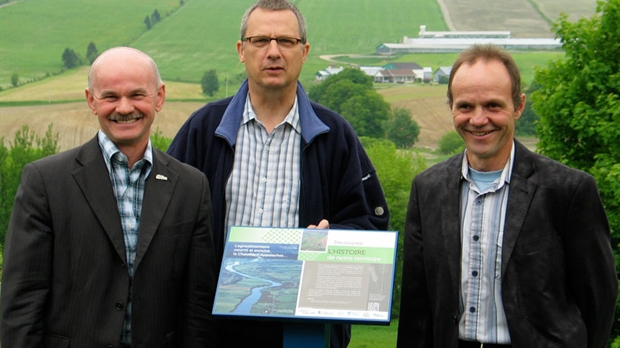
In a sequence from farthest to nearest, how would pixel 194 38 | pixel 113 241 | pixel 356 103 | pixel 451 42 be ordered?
1. pixel 194 38
2. pixel 451 42
3. pixel 356 103
4. pixel 113 241

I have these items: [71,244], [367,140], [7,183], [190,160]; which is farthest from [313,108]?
[367,140]

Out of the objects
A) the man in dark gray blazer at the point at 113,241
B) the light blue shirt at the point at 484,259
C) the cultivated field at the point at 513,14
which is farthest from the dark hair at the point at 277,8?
the cultivated field at the point at 513,14

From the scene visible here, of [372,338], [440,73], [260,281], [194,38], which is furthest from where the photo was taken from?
[194,38]

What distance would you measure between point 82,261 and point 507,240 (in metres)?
2.07

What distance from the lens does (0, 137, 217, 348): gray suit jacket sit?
4445 millimetres

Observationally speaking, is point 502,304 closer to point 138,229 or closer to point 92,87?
point 138,229

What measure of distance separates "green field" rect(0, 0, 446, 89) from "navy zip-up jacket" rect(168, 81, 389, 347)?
373 ft

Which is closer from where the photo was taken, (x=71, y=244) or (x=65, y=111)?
(x=71, y=244)

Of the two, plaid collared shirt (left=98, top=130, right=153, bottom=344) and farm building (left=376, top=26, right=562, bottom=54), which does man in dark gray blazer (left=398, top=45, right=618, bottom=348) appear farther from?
farm building (left=376, top=26, right=562, bottom=54)

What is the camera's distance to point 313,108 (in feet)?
18.6

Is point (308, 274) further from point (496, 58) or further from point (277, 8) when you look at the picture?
point (277, 8)

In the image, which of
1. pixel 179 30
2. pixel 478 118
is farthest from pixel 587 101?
pixel 179 30

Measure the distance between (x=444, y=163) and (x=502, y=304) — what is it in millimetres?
831

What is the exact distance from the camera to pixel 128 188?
4711 mm
